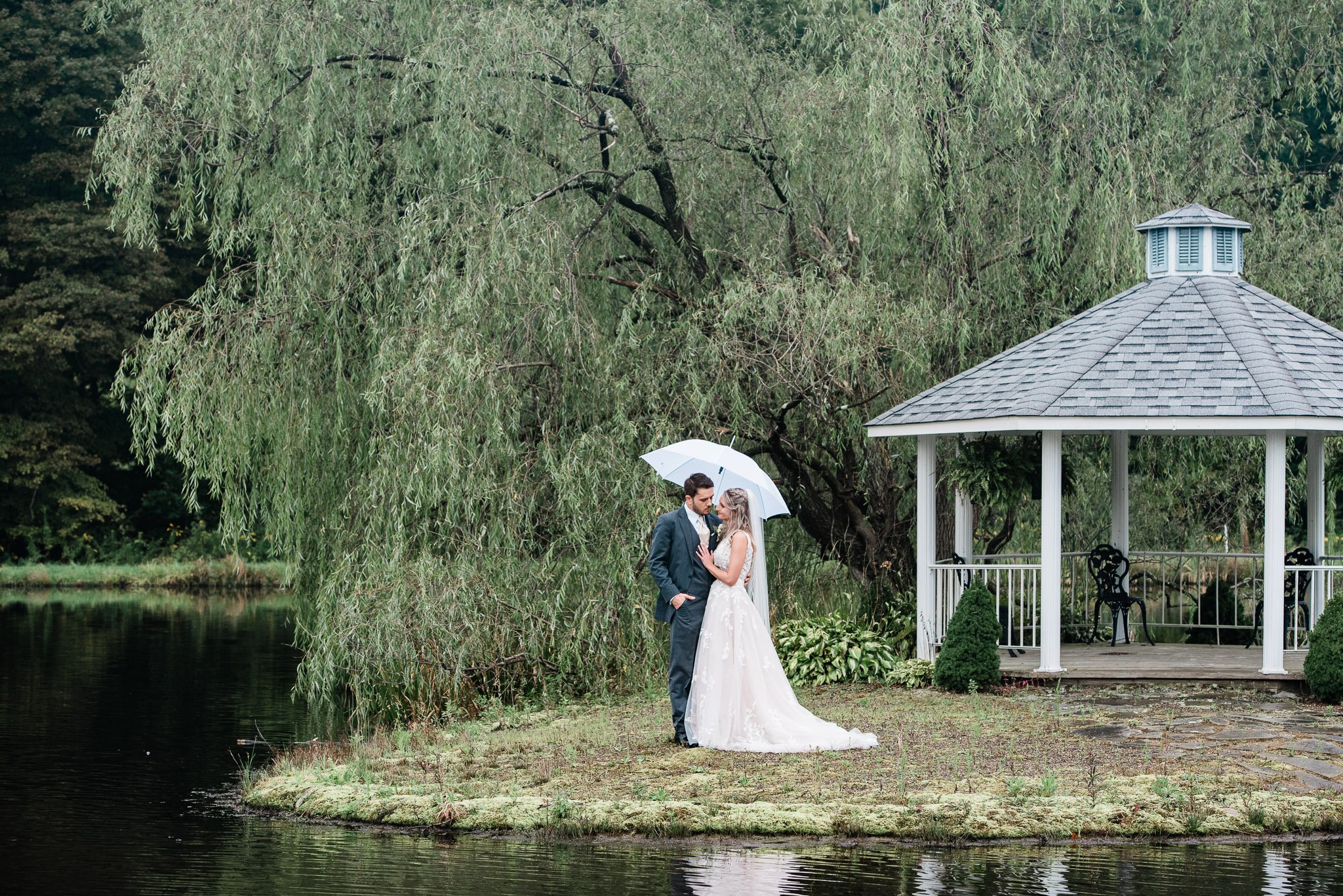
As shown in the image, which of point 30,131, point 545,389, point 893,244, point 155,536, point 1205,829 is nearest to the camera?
point 1205,829

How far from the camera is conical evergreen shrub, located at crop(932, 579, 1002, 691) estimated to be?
13.6 metres

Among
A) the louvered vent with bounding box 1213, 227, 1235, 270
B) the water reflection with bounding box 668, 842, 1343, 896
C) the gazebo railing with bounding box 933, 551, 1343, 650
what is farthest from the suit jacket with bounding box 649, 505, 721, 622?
the louvered vent with bounding box 1213, 227, 1235, 270

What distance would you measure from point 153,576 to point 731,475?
2433 centimetres

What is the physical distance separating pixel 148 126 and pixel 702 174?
5.44 meters

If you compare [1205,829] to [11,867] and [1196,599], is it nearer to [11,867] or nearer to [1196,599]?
[11,867]

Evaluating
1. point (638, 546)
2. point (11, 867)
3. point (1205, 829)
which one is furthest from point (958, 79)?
point (11, 867)

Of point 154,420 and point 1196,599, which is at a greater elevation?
point 154,420

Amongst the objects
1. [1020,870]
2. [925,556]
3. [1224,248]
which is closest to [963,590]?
[925,556]

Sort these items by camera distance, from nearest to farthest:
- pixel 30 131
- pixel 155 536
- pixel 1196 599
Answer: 1. pixel 1196 599
2. pixel 30 131
3. pixel 155 536

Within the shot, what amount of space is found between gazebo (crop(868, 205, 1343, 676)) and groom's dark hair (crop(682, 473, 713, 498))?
390cm

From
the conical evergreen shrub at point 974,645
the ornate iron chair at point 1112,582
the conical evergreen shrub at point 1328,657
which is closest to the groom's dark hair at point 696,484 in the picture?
the conical evergreen shrub at point 974,645

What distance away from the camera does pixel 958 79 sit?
1612cm

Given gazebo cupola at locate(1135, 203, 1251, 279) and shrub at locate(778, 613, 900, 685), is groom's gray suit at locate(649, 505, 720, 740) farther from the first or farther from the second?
gazebo cupola at locate(1135, 203, 1251, 279)

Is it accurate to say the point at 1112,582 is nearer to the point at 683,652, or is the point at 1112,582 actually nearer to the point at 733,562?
the point at 733,562
